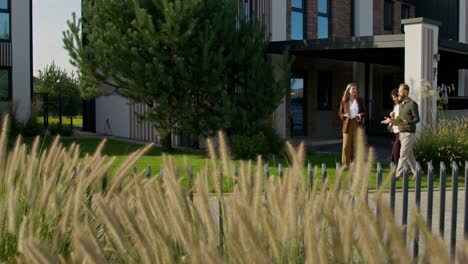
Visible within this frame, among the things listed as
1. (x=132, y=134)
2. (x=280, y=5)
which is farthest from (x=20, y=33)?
(x=280, y=5)

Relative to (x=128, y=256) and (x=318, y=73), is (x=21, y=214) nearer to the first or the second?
(x=128, y=256)

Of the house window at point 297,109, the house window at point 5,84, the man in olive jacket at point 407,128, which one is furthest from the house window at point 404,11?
the house window at point 5,84

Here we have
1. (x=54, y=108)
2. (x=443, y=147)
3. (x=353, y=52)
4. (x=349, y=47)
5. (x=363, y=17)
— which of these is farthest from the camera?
(x=54, y=108)

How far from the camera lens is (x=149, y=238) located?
1796 millimetres

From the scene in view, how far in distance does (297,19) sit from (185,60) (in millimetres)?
7537

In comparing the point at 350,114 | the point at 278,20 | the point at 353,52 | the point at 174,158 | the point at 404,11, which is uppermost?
the point at 404,11

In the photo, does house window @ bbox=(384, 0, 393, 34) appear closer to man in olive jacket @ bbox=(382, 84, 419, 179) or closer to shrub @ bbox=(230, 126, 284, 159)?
shrub @ bbox=(230, 126, 284, 159)

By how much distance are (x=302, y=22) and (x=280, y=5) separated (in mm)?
1605

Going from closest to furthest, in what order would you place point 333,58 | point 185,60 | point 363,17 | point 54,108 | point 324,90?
point 185,60 < point 333,58 < point 324,90 < point 363,17 < point 54,108

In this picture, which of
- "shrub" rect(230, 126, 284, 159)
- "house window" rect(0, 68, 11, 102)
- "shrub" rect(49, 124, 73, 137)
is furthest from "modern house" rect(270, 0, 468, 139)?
"house window" rect(0, 68, 11, 102)

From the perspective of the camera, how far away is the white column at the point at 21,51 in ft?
63.8

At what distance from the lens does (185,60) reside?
500 inches

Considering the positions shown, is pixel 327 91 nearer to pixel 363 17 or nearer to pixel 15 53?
pixel 363 17

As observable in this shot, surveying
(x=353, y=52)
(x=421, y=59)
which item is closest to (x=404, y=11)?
(x=353, y=52)
